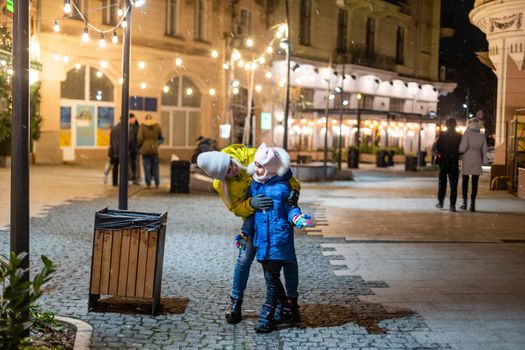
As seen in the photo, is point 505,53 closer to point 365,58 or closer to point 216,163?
point 216,163

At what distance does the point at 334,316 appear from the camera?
21.9 ft

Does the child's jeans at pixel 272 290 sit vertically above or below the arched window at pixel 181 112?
below

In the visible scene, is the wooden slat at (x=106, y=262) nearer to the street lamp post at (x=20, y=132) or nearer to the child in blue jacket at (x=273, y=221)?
the street lamp post at (x=20, y=132)

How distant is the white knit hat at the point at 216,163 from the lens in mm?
6062

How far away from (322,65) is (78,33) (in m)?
17.2

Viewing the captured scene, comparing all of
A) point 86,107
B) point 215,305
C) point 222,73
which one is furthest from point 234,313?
point 222,73

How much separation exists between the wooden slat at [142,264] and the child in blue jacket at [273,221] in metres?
0.96

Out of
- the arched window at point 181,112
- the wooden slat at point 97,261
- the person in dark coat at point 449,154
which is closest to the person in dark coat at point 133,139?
the person in dark coat at point 449,154

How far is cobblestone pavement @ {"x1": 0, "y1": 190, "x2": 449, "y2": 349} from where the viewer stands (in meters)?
5.88

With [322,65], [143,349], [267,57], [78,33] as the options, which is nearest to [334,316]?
[143,349]

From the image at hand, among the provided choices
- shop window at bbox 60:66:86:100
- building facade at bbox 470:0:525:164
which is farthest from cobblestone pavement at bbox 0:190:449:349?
shop window at bbox 60:66:86:100

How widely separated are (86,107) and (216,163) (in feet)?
89.2

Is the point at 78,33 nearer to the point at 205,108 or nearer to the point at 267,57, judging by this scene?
the point at 205,108

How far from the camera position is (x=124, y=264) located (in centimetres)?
644
